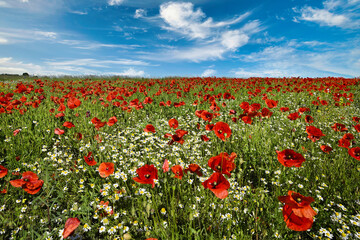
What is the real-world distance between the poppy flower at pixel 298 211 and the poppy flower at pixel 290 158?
1.50ft

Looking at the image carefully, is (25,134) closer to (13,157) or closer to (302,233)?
(13,157)

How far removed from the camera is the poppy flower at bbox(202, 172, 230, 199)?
1.23 meters

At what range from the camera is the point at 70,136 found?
3.99 meters

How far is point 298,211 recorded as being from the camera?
1131 millimetres

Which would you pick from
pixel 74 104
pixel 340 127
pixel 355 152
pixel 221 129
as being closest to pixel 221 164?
pixel 221 129

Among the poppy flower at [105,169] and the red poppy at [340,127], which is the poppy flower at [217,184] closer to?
the poppy flower at [105,169]

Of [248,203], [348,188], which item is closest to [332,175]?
[348,188]

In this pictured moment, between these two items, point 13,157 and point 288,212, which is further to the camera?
point 13,157

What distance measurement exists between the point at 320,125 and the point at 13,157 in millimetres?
7533

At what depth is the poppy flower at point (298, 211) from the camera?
3.68ft

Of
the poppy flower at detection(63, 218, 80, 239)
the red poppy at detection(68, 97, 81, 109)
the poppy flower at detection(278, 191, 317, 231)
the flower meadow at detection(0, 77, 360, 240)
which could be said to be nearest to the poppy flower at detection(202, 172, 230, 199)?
the flower meadow at detection(0, 77, 360, 240)

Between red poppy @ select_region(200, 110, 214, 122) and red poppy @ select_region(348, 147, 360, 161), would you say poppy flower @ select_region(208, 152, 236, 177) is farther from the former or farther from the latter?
red poppy @ select_region(348, 147, 360, 161)

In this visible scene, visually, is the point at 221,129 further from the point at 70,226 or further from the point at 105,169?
the point at 70,226

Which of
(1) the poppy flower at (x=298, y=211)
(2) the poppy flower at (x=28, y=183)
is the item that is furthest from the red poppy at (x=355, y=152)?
(2) the poppy flower at (x=28, y=183)
